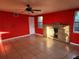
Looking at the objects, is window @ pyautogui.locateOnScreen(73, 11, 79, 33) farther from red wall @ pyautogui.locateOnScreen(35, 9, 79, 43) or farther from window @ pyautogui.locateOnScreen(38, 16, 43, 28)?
window @ pyautogui.locateOnScreen(38, 16, 43, 28)

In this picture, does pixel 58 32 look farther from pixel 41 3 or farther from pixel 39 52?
pixel 41 3

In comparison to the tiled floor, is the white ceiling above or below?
above

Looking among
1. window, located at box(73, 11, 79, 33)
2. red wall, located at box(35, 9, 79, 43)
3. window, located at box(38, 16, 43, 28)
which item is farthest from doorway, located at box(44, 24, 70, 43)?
window, located at box(38, 16, 43, 28)

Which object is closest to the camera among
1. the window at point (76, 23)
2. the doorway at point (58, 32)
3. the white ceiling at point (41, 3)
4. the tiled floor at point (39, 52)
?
the white ceiling at point (41, 3)

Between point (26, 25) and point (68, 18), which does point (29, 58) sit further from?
point (26, 25)

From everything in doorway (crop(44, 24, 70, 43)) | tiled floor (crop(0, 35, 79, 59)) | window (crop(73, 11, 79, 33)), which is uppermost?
window (crop(73, 11, 79, 33))

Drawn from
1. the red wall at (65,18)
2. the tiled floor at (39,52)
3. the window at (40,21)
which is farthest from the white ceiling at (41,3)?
the window at (40,21)

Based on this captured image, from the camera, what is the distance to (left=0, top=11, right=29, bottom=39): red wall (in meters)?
5.94

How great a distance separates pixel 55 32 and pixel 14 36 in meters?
3.75

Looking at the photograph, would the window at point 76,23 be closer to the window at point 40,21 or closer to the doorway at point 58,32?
the doorway at point 58,32

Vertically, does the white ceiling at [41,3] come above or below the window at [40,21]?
above

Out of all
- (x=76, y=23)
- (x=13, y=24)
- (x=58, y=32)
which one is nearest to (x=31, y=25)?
(x=13, y=24)

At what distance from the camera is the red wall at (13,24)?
5.94m

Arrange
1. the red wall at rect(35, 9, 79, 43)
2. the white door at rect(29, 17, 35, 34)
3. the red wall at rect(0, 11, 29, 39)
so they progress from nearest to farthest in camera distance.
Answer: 1. the red wall at rect(35, 9, 79, 43)
2. the red wall at rect(0, 11, 29, 39)
3. the white door at rect(29, 17, 35, 34)
